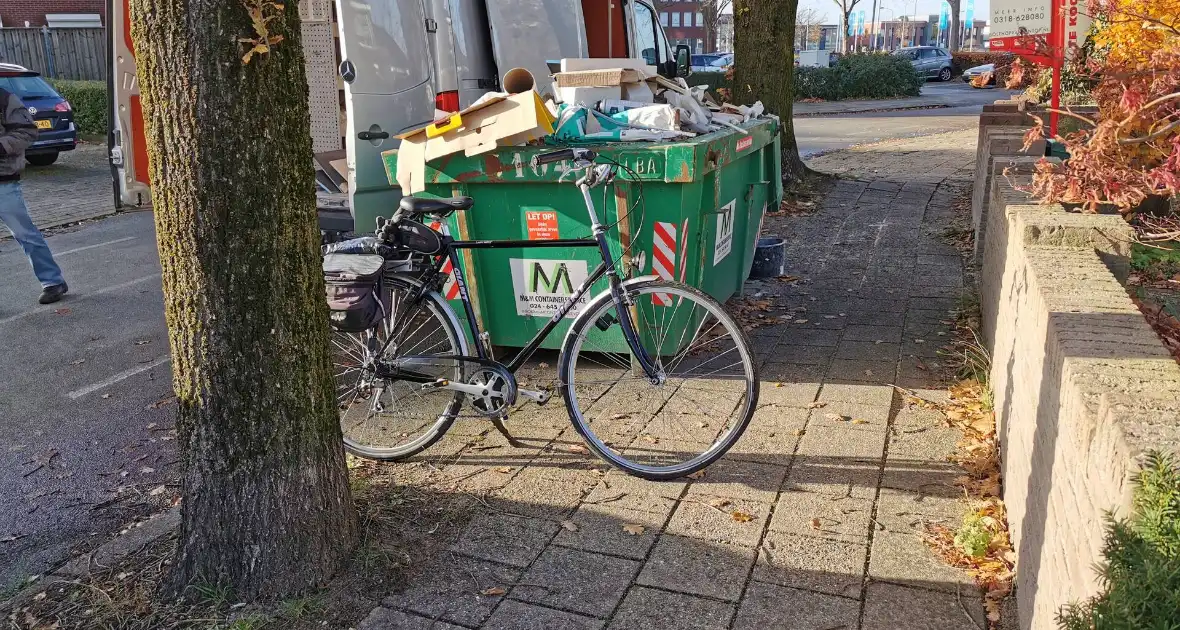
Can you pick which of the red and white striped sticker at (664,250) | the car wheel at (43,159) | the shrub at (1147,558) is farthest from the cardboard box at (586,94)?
the car wheel at (43,159)

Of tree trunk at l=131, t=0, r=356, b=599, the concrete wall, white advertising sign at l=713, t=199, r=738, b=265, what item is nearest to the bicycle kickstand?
tree trunk at l=131, t=0, r=356, b=599

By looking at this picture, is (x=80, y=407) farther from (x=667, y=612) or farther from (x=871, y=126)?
(x=871, y=126)

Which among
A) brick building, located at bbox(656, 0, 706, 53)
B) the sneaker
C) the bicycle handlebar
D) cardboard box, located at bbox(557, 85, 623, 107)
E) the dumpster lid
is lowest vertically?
the sneaker

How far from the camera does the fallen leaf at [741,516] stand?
3.54 m

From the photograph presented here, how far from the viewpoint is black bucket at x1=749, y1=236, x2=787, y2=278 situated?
23.3ft

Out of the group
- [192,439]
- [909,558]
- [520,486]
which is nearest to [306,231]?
[192,439]

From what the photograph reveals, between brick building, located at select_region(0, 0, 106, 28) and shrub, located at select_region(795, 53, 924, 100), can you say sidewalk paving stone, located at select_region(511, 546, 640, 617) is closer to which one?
brick building, located at select_region(0, 0, 106, 28)

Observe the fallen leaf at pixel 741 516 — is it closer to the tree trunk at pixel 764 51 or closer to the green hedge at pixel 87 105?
the tree trunk at pixel 764 51

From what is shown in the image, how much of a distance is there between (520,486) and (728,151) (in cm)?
232

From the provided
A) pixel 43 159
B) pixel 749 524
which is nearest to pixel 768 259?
pixel 749 524

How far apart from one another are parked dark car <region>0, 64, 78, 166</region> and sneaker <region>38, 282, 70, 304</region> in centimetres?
862

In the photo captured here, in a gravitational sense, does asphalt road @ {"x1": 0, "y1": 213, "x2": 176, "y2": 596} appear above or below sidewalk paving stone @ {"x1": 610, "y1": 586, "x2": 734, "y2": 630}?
above

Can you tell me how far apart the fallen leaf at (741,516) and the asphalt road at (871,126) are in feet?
40.6

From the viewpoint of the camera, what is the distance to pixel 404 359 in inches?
162
